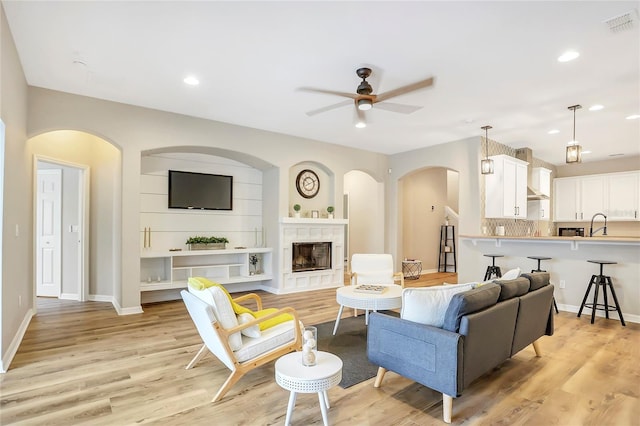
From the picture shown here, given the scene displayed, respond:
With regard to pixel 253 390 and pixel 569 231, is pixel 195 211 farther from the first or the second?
pixel 569 231

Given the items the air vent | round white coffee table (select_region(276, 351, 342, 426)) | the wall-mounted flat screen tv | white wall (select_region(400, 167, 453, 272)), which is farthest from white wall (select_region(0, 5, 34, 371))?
white wall (select_region(400, 167, 453, 272))

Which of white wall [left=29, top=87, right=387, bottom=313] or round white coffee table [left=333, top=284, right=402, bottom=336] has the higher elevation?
white wall [left=29, top=87, right=387, bottom=313]

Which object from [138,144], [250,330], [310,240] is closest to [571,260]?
[310,240]

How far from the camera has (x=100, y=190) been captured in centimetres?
577

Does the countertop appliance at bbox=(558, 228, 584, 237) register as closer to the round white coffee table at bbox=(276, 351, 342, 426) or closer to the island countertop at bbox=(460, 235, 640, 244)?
the island countertop at bbox=(460, 235, 640, 244)

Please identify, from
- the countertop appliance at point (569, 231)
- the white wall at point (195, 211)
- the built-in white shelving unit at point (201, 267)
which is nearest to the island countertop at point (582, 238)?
the countertop appliance at point (569, 231)

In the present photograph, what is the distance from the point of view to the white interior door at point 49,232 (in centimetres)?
580

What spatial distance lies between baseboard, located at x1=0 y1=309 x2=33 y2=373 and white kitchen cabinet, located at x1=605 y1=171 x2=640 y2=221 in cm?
1038

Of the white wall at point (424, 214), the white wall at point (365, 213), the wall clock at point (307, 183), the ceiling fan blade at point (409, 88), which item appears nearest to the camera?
the ceiling fan blade at point (409, 88)

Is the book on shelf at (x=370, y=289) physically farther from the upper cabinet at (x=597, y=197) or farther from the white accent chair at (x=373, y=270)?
the upper cabinet at (x=597, y=197)

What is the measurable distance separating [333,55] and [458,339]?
8.66 ft

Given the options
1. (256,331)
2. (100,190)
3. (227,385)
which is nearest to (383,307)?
A: (256,331)

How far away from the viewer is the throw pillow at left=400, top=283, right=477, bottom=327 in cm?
248

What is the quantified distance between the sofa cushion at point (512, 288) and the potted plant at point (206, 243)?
449 centimetres
